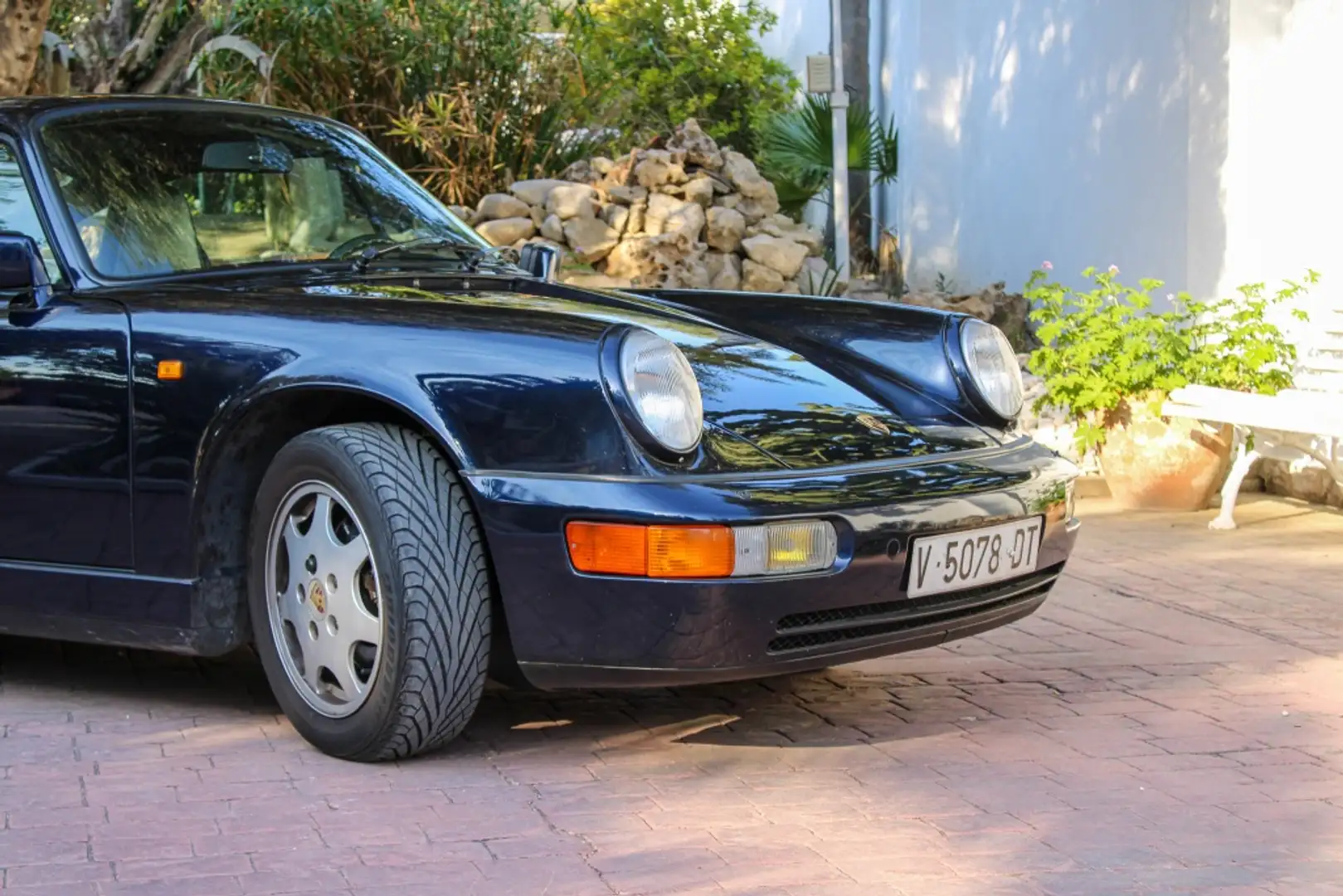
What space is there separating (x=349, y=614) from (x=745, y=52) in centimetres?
1515

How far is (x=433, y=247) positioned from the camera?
4.70m

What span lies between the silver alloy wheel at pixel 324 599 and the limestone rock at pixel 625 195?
22.2 feet

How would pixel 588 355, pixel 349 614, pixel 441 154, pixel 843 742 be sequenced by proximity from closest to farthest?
pixel 588 355
pixel 349 614
pixel 843 742
pixel 441 154

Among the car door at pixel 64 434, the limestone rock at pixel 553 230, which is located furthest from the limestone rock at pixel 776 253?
the car door at pixel 64 434

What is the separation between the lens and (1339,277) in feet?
25.2

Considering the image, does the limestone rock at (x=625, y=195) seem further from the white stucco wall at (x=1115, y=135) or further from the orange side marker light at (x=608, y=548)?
the orange side marker light at (x=608, y=548)

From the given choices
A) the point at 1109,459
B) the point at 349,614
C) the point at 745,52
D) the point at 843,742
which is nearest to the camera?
the point at 349,614

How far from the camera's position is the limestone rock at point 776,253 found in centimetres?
1054

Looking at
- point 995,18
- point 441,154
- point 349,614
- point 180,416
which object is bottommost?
point 349,614

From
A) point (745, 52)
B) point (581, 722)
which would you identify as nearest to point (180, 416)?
point (581, 722)

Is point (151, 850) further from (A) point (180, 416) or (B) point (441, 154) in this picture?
(B) point (441, 154)

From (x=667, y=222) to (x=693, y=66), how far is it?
25.9 feet

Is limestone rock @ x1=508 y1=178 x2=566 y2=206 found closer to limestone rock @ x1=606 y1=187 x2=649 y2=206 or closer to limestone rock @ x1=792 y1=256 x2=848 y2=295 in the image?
limestone rock @ x1=606 y1=187 x2=649 y2=206

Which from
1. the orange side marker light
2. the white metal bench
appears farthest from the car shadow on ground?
the white metal bench
